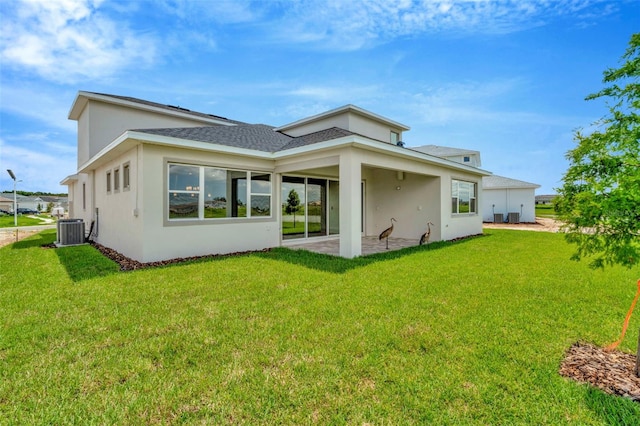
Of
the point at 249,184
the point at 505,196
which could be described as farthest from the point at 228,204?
the point at 505,196

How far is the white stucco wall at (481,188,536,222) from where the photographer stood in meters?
24.0

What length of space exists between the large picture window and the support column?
3102 millimetres

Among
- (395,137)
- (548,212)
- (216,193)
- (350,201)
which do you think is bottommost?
(548,212)

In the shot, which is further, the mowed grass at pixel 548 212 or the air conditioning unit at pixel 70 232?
the air conditioning unit at pixel 70 232

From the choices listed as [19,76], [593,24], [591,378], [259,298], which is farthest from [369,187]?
[19,76]

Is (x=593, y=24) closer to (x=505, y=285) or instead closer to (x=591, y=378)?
(x=505, y=285)

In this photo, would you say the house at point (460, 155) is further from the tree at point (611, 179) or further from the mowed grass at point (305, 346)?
the tree at point (611, 179)

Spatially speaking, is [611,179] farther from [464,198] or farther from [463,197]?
[464,198]

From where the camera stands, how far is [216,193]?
898 centimetres

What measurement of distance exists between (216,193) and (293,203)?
3279 millimetres

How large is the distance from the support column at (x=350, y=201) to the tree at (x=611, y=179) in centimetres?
545

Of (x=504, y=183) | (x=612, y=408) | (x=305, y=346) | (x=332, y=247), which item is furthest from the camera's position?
(x=504, y=183)

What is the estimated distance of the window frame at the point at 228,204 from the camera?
320 inches

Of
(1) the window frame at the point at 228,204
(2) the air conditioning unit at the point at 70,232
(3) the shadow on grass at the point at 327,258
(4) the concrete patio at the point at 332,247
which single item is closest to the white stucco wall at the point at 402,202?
(4) the concrete patio at the point at 332,247
